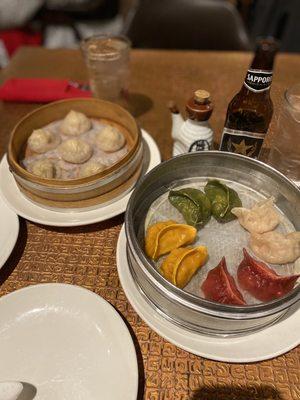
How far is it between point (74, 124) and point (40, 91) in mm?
469

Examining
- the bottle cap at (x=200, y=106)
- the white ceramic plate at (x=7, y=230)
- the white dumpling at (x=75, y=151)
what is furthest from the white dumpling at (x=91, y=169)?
the bottle cap at (x=200, y=106)

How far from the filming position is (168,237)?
39.6 inches

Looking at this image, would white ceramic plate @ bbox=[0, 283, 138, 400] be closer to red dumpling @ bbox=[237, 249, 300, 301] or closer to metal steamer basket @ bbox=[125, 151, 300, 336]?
metal steamer basket @ bbox=[125, 151, 300, 336]

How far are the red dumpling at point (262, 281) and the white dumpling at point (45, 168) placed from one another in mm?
779

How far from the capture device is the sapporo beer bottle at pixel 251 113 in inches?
35.5

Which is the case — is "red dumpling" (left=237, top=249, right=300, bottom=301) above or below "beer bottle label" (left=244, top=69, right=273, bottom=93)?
below

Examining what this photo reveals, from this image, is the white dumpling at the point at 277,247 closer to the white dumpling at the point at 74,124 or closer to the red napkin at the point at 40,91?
the white dumpling at the point at 74,124

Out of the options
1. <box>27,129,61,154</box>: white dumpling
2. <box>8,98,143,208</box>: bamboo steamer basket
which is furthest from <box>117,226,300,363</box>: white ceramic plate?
<box>27,129,61,154</box>: white dumpling

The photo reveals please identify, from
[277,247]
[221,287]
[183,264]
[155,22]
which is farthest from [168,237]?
[155,22]

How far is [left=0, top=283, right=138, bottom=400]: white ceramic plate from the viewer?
0.80 metres

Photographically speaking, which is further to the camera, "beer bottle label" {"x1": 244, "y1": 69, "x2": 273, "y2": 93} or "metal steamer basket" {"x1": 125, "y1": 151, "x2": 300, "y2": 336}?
"beer bottle label" {"x1": 244, "y1": 69, "x2": 273, "y2": 93}

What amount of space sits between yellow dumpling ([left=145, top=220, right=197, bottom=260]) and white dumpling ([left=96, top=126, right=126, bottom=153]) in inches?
19.4

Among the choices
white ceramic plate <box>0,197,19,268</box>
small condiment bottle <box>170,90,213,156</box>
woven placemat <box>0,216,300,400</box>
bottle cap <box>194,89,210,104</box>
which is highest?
bottle cap <box>194,89,210,104</box>

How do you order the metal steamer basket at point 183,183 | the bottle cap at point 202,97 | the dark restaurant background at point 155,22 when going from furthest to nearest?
the dark restaurant background at point 155,22 < the bottle cap at point 202,97 < the metal steamer basket at point 183,183
